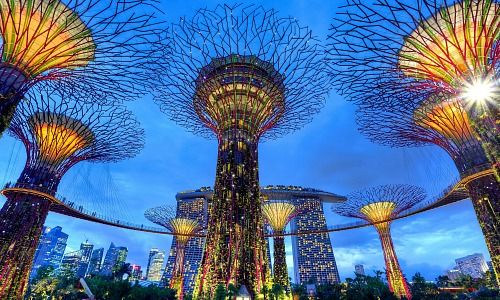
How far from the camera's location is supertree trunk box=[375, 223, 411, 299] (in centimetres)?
3306

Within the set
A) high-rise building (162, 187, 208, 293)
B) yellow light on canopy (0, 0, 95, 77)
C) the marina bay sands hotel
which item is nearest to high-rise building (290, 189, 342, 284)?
the marina bay sands hotel

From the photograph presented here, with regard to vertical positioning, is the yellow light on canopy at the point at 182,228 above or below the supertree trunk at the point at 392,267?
above

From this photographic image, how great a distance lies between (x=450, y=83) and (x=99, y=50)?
15.5 metres

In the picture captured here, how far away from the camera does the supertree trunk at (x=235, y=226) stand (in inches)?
714

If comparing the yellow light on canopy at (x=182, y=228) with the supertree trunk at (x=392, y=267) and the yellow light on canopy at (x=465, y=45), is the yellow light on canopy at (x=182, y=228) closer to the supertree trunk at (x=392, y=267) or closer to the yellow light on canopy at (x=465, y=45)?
the supertree trunk at (x=392, y=267)

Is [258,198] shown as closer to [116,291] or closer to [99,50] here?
[99,50]

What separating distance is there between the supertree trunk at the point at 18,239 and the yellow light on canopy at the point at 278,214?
2435cm

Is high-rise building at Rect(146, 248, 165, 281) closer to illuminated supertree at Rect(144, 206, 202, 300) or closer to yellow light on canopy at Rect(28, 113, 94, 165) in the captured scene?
illuminated supertree at Rect(144, 206, 202, 300)

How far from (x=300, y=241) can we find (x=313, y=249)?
177 inches

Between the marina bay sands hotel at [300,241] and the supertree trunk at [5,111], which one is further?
the marina bay sands hotel at [300,241]

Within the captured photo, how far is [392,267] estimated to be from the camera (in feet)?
111

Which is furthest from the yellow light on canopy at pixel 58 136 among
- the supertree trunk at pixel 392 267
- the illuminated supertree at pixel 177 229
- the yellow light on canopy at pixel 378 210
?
the supertree trunk at pixel 392 267

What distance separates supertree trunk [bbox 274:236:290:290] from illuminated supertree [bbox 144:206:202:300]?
11656 millimetres

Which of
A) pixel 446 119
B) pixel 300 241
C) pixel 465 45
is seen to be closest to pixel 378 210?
pixel 446 119
